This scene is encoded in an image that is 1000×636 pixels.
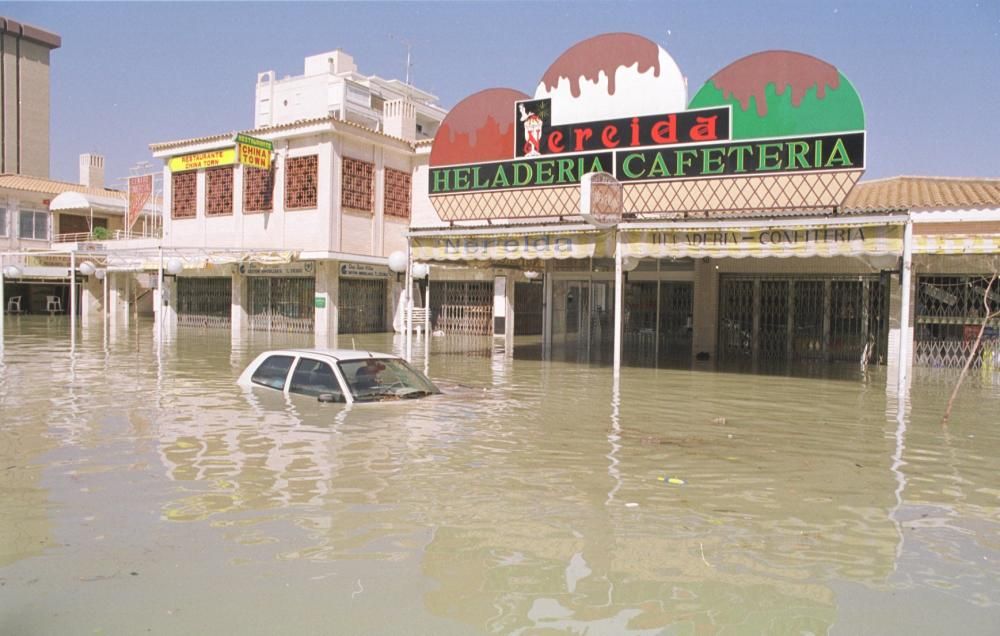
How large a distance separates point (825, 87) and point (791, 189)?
6.62 ft

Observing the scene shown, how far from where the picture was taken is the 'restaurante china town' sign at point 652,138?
51.3 feet

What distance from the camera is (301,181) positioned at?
30438 millimetres

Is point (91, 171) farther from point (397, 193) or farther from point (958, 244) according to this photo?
point (958, 244)

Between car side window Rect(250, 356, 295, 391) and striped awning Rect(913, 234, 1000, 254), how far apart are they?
12.7 m

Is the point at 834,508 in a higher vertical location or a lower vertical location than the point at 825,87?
lower

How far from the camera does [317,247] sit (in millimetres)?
29719

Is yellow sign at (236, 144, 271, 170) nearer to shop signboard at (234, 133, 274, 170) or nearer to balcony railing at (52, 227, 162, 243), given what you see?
shop signboard at (234, 133, 274, 170)

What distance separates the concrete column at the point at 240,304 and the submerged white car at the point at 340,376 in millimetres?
21733

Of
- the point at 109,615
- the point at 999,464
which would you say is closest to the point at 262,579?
the point at 109,615

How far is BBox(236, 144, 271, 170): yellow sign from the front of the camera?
98.1 feet

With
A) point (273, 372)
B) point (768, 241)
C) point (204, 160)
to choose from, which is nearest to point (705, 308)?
point (768, 241)

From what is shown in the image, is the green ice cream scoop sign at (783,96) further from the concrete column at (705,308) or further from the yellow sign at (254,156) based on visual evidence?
the yellow sign at (254,156)

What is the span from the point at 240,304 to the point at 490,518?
28.9 metres

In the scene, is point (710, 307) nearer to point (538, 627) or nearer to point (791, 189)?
point (791, 189)
